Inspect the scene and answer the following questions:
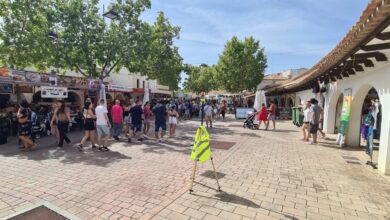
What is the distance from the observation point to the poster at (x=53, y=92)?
36.5 ft

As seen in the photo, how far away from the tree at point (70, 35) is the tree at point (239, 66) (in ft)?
59.4

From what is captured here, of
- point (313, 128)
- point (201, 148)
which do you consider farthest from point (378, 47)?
point (313, 128)

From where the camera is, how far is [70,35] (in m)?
14.2

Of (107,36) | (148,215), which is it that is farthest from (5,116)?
(148,215)

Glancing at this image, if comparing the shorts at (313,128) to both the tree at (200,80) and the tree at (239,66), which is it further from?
the tree at (200,80)

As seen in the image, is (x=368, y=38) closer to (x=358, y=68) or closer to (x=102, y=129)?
(x=358, y=68)

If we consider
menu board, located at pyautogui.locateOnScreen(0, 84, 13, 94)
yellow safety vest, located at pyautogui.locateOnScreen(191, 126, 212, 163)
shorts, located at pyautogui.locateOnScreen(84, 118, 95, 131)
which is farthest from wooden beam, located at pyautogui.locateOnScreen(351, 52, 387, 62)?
menu board, located at pyautogui.locateOnScreen(0, 84, 13, 94)

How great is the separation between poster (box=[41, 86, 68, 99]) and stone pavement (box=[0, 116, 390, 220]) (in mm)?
4133

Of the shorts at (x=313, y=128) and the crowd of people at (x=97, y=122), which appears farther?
the shorts at (x=313, y=128)

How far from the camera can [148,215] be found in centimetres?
372

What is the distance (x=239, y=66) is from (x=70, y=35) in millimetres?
23145

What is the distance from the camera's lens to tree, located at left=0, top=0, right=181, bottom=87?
43.8 ft

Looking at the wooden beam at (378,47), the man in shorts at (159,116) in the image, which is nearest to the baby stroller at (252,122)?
the man in shorts at (159,116)

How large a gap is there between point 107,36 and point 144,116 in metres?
7.14
